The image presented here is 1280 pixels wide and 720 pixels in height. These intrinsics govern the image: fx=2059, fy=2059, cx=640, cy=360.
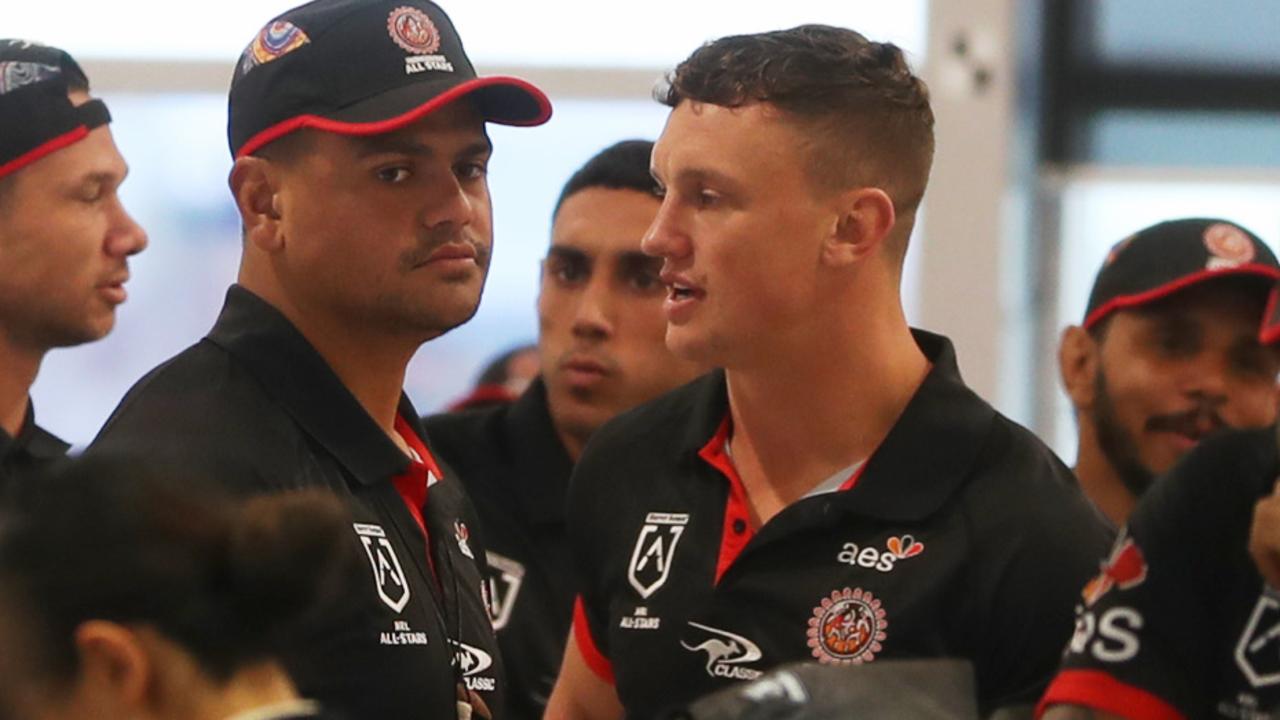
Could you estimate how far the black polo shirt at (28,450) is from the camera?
2975 mm

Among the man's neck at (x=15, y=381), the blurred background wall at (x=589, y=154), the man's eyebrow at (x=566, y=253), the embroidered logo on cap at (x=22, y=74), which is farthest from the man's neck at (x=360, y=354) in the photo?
the blurred background wall at (x=589, y=154)

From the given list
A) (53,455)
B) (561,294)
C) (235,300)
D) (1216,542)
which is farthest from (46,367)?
(1216,542)

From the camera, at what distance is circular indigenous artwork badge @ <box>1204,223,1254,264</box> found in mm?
3324

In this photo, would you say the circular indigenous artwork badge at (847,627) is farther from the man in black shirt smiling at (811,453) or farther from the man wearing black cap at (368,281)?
the man wearing black cap at (368,281)

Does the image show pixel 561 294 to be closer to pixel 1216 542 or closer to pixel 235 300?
pixel 235 300

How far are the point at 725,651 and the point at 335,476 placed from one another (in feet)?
1.68

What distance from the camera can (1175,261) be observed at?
337 centimetres

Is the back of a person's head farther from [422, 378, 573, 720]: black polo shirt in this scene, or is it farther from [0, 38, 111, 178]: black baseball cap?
[422, 378, 573, 720]: black polo shirt

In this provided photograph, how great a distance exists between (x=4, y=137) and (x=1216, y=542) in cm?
195

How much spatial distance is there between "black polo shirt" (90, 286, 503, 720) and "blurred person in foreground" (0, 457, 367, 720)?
0.44m

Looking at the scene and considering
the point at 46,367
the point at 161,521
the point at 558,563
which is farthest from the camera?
the point at 46,367

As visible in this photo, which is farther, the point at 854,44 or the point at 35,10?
the point at 35,10

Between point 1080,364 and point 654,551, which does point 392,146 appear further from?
point 1080,364

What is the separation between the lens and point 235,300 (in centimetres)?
251
